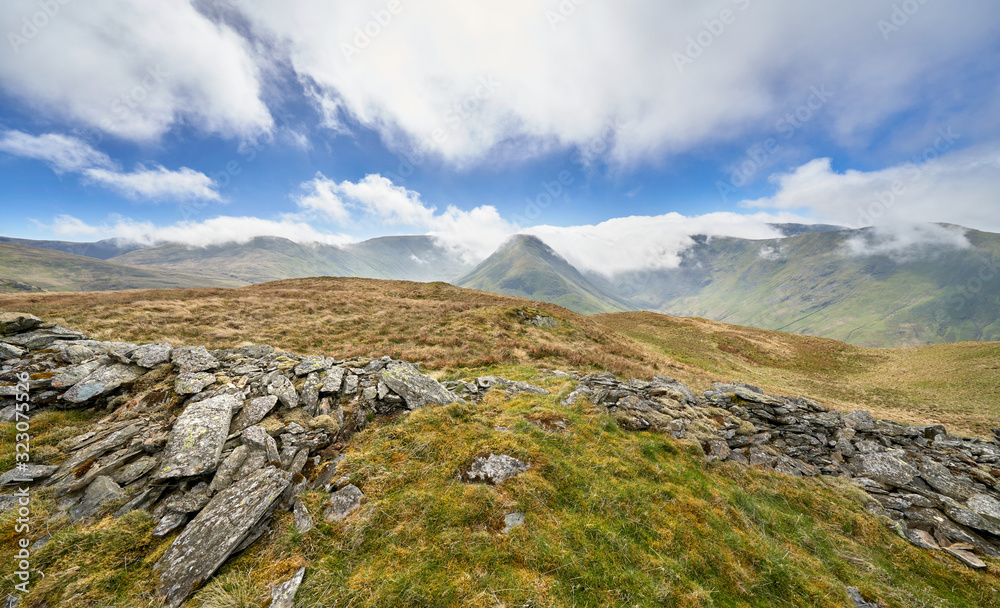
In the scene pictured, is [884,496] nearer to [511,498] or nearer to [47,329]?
[511,498]

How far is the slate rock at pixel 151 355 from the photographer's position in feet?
32.0

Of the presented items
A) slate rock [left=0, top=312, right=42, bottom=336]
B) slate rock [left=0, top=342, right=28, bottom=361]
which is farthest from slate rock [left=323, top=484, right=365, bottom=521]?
slate rock [left=0, top=312, right=42, bottom=336]

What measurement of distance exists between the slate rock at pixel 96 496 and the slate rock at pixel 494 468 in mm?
6984

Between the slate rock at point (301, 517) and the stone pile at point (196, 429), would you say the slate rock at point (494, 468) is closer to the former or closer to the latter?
the stone pile at point (196, 429)

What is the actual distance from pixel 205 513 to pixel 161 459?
2.18 metres

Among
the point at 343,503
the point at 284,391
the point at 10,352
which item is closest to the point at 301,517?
Result: the point at 343,503

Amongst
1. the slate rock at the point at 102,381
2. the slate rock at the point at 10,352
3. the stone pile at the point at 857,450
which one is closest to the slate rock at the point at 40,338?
the slate rock at the point at 10,352

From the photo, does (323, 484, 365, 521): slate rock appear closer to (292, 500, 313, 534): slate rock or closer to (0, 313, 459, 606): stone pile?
(0, 313, 459, 606): stone pile

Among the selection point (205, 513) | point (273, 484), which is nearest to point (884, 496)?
point (273, 484)

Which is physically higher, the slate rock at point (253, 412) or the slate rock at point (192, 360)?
the slate rock at point (192, 360)

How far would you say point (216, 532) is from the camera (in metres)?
5.71

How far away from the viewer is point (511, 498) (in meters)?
7.14

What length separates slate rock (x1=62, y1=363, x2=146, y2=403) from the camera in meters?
8.45

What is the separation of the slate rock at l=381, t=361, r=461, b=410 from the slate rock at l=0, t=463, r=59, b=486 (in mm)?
6958
